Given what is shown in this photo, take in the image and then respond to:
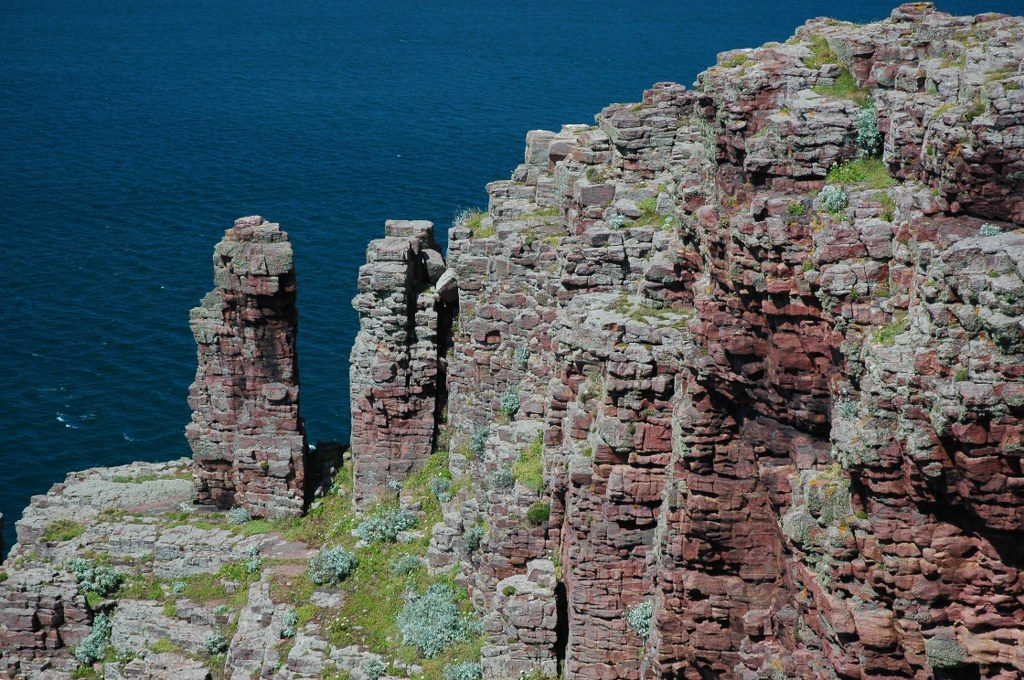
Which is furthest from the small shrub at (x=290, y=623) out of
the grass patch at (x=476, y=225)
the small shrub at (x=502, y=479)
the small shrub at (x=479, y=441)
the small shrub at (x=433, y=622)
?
the grass patch at (x=476, y=225)

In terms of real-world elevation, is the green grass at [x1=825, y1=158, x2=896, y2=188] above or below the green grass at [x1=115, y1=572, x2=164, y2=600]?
above

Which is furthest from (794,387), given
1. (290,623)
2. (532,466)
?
(290,623)

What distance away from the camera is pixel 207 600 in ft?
200

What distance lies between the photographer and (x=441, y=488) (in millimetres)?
59594

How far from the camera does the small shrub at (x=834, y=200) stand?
2962 centimetres

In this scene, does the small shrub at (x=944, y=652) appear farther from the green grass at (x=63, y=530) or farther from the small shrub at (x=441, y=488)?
the green grass at (x=63, y=530)

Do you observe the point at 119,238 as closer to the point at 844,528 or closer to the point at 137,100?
the point at 137,100

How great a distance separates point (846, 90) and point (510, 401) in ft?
86.9

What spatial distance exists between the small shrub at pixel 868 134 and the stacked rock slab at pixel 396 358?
31615 millimetres

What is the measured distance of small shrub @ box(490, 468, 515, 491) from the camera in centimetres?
4972

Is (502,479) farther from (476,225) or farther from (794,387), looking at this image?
(794,387)

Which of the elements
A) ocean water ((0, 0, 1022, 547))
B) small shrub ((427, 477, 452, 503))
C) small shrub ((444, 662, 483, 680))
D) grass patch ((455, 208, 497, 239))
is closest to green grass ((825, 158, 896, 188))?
small shrub ((444, 662, 483, 680))

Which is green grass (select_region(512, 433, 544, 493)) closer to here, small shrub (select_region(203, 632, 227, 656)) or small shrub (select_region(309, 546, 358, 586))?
small shrub (select_region(309, 546, 358, 586))

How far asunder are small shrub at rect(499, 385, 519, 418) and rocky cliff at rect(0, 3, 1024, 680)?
0.09 meters
